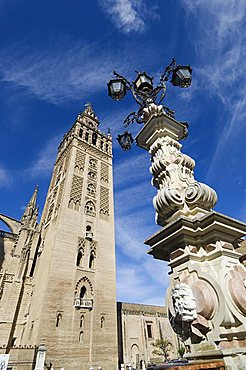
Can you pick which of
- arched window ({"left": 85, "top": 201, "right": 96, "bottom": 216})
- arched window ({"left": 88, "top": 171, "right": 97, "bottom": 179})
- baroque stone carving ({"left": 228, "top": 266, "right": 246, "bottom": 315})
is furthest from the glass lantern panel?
arched window ({"left": 88, "top": 171, "right": 97, "bottom": 179})

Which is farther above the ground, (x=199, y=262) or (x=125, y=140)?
(x=125, y=140)

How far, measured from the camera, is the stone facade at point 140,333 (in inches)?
848

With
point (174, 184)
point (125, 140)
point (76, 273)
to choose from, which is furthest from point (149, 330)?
point (174, 184)

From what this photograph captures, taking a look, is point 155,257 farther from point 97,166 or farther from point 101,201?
point 97,166

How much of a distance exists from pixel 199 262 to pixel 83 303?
1661 centimetres

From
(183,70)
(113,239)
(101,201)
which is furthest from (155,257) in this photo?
(101,201)

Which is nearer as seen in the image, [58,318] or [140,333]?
[58,318]

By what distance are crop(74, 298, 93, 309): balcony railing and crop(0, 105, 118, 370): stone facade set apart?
0.07 metres

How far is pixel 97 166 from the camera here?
2681 centimetres

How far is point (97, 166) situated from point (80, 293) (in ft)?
46.5

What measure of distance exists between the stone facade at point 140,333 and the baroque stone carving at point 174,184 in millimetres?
22993

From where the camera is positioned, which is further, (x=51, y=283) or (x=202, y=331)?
(x=51, y=283)

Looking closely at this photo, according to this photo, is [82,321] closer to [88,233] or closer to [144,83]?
[88,233]

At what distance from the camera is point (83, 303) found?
16.4 meters
